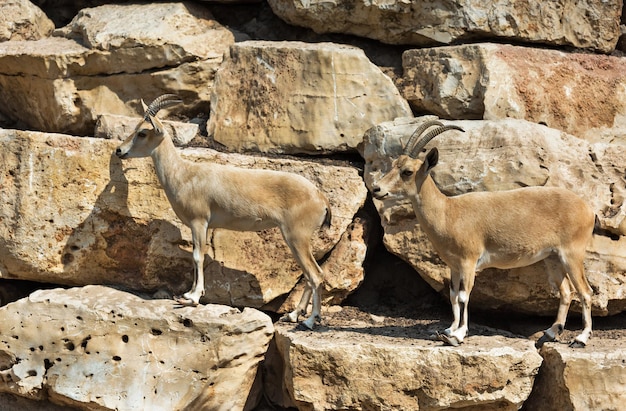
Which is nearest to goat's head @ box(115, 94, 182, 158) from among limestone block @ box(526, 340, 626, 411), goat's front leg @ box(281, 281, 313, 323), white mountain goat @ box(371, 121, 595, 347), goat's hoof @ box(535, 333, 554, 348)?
goat's front leg @ box(281, 281, 313, 323)

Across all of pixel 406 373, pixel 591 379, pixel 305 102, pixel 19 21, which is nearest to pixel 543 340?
pixel 591 379

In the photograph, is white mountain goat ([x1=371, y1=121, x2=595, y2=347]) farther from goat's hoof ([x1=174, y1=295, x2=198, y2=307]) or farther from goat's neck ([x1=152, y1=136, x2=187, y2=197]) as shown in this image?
goat's hoof ([x1=174, y1=295, x2=198, y2=307])

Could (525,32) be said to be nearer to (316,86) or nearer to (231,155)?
(316,86)

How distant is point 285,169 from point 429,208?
2327mm

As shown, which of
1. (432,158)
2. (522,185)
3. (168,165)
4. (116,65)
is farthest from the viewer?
(116,65)

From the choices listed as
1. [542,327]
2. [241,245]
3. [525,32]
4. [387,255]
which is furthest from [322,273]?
[525,32]

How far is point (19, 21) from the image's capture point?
14695 millimetres

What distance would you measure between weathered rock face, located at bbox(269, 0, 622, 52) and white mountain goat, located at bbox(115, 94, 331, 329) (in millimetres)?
3408

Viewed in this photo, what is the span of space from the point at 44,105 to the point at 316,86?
165 inches

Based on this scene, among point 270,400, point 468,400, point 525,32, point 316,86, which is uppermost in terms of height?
point 525,32

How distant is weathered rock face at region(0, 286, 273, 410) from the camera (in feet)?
35.3

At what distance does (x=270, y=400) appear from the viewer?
11.7 metres

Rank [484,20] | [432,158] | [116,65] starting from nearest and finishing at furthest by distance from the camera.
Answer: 1. [432,158]
2. [484,20]
3. [116,65]

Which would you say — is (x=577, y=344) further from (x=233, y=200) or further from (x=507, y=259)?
(x=233, y=200)
